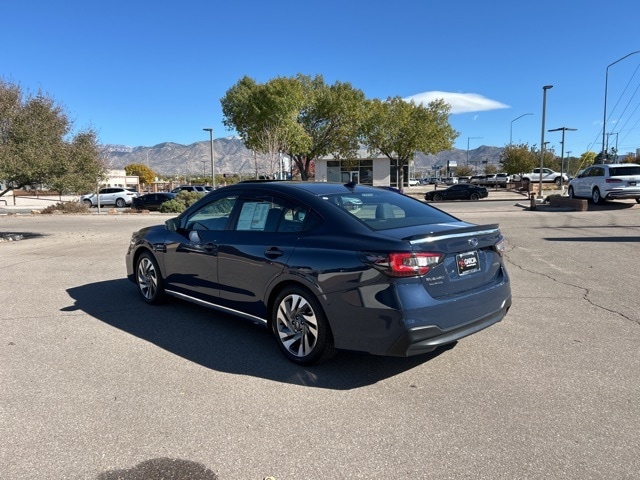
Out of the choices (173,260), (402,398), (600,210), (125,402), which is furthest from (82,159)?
(600,210)

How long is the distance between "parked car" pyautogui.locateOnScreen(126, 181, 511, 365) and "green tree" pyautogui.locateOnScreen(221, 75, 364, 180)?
35369 millimetres

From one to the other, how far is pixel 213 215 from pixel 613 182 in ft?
68.2

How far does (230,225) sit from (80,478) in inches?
109

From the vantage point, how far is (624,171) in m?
20.7

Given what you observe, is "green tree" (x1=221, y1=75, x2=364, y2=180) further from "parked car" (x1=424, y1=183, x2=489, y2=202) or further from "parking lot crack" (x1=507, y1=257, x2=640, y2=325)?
"parking lot crack" (x1=507, y1=257, x2=640, y2=325)

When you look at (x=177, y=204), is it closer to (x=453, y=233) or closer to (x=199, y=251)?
(x=199, y=251)

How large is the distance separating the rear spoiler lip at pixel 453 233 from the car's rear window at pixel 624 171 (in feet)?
65.8

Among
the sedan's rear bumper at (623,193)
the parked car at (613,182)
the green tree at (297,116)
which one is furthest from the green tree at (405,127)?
the sedan's rear bumper at (623,193)

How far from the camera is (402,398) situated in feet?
11.9

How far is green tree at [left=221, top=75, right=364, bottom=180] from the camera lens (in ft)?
135

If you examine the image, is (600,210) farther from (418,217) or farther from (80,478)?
(80,478)

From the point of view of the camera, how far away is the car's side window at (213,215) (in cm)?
516

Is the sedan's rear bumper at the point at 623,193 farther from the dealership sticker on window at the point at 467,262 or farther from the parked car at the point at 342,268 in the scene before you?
the dealership sticker on window at the point at 467,262

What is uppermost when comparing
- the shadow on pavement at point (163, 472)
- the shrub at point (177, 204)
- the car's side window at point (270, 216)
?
the car's side window at point (270, 216)
